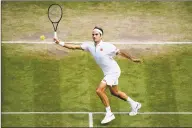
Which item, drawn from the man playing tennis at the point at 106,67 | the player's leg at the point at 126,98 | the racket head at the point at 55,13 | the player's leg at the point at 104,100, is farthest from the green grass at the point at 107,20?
the player's leg at the point at 104,100

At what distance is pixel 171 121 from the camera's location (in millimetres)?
16281

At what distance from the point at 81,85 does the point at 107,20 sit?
3.64 metres

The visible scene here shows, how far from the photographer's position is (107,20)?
66.8 feet

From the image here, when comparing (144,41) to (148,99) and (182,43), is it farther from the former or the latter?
(148,99)

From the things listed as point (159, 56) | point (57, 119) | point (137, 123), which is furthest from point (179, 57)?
point (57, 119)

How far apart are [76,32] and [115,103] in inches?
153

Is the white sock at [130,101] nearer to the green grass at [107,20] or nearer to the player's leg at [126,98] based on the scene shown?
the player's leg at [126,98]

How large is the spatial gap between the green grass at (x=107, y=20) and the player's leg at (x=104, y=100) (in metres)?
3.92

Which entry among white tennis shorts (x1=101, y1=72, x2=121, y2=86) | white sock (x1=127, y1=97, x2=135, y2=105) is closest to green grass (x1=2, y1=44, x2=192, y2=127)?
white sock (x1=127, y1=97, x2=135, y2=105)

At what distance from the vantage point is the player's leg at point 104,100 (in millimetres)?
15875

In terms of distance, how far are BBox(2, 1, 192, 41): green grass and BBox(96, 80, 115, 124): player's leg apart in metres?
3.92

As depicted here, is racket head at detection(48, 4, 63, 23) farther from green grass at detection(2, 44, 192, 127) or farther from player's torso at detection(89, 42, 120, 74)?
player's torso at detection(89, 42, 120, 74)

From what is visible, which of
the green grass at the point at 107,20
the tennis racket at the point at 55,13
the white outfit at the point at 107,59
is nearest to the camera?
the white outfit at the point at 107,59

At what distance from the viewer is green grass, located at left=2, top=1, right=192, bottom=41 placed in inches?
778
